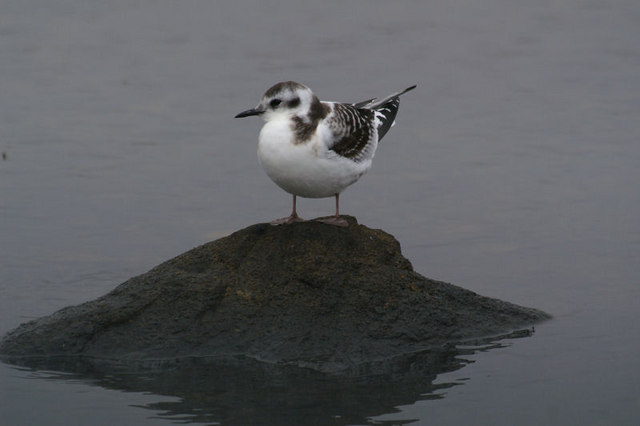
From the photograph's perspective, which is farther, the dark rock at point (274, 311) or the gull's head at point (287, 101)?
the gull's head at point (287, 101)

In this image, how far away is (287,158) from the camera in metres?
8.31

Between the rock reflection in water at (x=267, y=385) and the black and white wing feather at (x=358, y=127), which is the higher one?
the black and white wing feather at (x=358, y=127)

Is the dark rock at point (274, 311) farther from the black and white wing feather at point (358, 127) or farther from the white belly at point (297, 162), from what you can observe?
the black and white wing feather at point (358, 127)

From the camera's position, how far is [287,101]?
8.57 metres

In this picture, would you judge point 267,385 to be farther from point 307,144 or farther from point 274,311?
point 307,144

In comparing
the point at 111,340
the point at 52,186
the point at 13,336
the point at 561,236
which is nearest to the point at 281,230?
the point at 111,340

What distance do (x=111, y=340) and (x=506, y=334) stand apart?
289cm

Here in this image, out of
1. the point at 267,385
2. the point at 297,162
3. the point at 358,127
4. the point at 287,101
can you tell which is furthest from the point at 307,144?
the point at 267,385

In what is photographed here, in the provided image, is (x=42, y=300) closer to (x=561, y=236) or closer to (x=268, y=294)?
(x=268, y=294)

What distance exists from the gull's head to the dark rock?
0.85 meters

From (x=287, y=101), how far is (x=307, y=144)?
0.41 metres

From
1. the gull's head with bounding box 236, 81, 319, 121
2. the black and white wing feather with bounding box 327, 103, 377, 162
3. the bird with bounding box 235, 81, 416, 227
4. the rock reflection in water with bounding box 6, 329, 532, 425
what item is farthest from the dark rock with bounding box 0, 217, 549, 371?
the gull's head with bounding box 236, 81, 319, 121

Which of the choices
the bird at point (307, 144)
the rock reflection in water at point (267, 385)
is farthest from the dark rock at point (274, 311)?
the bird at point (307, 144)

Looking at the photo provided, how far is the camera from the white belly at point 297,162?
8328 millimetres
